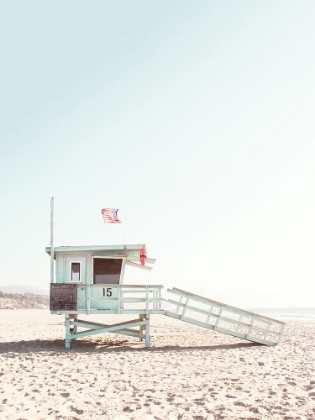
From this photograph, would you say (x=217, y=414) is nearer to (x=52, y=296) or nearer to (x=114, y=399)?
(x=114, y=399)

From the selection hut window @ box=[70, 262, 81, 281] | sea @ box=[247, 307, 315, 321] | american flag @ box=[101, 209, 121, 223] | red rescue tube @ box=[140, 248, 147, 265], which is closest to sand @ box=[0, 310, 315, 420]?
hut window @ box=[70, 262, 81, 281]

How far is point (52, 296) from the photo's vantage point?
1518cm

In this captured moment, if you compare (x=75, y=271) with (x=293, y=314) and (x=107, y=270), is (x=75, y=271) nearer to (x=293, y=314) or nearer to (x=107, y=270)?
(x=107, y=270)

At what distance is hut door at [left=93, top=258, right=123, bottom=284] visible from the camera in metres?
15.9

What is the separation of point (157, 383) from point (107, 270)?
725 cm

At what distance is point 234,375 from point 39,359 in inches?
217

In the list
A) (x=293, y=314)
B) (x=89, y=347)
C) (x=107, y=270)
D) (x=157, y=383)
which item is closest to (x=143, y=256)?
(x=107, y=270)

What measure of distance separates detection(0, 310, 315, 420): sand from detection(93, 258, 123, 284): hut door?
2.60 meters

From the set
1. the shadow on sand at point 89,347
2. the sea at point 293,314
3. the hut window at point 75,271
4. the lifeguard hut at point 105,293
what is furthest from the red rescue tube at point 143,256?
the sea at point 293,314

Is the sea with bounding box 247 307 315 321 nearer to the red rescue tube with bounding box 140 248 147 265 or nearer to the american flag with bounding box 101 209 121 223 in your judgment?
the red rescue tube with bounding box 140 248 147 265

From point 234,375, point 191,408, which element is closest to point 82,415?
point 191,408

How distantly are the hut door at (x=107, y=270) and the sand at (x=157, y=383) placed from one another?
2.60 metres

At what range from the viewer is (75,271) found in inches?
622

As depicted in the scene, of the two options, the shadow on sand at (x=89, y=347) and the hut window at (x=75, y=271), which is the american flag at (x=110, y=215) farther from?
the shadow on sand at (x=89, y=347)
